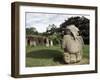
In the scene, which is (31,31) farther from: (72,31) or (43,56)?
(72,31)

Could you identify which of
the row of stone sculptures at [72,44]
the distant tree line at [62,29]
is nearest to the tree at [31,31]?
the distant tree line at [62,29]

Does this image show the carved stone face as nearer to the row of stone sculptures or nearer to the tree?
the row of stone sculptures

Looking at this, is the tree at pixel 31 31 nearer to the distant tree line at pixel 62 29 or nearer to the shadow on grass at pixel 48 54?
the distant tree line at pixel 62 29

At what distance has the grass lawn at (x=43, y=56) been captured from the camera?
73.9 inches

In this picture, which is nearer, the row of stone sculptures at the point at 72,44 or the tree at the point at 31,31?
the tree at the point at 31,31

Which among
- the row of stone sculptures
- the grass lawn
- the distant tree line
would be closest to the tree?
the distant tree line

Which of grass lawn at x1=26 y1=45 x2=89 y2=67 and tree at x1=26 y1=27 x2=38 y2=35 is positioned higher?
tree at x1=26 y1=27 x2=38 y2=35

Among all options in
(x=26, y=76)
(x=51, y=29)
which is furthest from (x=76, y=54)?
(x=26, y=76)

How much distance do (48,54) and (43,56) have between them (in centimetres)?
4

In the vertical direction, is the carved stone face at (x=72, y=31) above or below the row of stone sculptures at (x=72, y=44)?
above

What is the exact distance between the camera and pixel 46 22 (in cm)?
194

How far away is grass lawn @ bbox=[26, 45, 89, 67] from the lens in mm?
1878

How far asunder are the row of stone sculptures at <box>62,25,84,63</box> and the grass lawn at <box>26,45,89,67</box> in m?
0.05

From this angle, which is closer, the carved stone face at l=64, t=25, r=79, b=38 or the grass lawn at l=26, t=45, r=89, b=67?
the grass lawn at l=26, t=45, r=89, b=67
